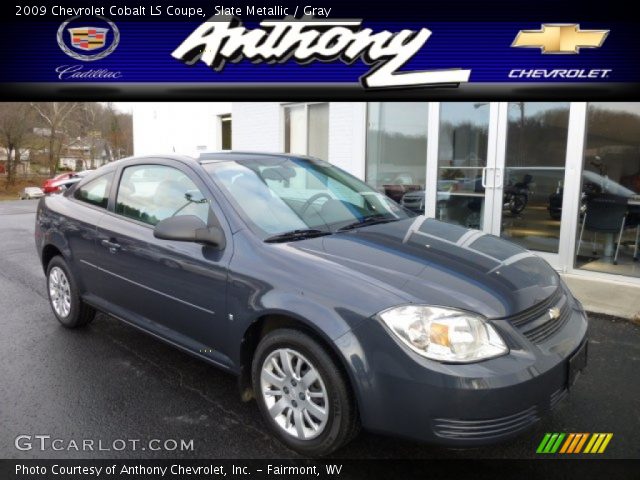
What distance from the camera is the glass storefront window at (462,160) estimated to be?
285 inches

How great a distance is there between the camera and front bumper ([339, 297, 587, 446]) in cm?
214

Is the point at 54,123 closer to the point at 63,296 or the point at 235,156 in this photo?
the point at 63,296

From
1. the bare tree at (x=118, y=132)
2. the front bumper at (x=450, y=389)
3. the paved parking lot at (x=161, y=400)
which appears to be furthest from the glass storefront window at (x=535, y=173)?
the bare tree at (x=118, y=132)

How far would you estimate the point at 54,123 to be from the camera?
4512cm

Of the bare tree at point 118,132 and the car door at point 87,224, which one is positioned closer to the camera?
Answer: the car door at point 87,224

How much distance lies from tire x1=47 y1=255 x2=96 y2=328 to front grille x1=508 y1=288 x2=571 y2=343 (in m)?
3.50

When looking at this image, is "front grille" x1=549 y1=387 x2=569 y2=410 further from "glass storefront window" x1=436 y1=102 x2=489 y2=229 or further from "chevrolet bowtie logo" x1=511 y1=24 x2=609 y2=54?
"chevrolet bowtie logo" x1=511 y1=24 x2=609 y2=54

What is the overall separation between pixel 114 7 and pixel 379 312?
7315 millimetres

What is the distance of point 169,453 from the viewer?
8.78 feet

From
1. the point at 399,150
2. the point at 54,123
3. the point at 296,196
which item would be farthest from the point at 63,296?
the point at 54,123

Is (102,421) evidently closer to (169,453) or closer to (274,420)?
(169,453)

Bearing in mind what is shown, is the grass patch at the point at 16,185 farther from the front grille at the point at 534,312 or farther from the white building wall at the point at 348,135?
the front grille at the point at 534,312

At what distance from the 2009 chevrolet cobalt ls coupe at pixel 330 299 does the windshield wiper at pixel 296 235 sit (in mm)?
17

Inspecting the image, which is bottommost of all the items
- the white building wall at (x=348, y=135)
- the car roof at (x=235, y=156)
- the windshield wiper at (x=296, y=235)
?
the windshield wiper at (x=296, y=235)
